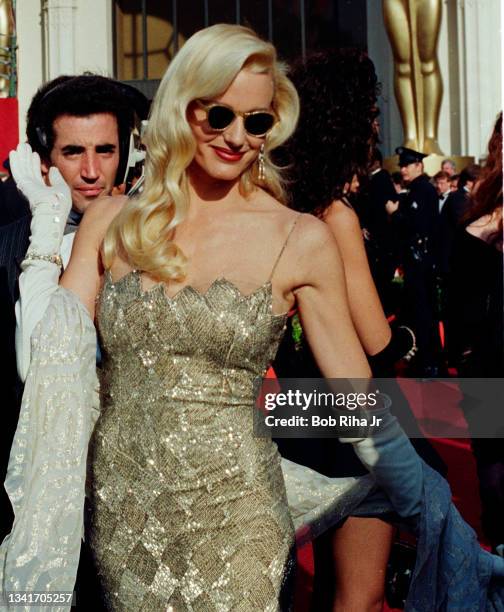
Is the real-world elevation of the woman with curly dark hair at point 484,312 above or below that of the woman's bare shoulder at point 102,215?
below

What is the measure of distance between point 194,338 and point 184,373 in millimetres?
71

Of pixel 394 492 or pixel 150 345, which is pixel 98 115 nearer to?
pixel 150 345

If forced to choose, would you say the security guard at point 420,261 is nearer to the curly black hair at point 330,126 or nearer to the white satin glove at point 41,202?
the curly black hair at point 330,126

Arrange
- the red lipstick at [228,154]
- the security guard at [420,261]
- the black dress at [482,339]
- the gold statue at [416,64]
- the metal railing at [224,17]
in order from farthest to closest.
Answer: the metal railing at [224,17]
the gold statue at [416,64]
the security guard at [420,261]
the black dress at [482,339]
the red lipstick at [228,154]

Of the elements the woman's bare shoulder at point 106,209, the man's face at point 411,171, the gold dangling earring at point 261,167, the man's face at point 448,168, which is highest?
the gold dangling earring at point 261,167

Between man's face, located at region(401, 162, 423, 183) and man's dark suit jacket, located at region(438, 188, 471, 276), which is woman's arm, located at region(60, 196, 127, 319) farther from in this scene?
man's face, located at region(401, 162, 423, 183)

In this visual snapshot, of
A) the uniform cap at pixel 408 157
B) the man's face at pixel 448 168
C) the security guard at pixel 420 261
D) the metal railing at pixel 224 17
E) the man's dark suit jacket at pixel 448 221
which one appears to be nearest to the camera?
the security guard at pixel 420 261

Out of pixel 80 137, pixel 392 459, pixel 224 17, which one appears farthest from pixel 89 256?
pixel 224 17

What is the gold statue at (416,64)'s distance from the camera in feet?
41.9

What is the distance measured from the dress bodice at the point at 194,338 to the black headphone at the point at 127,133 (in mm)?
1022

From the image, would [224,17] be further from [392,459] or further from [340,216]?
[392,459]

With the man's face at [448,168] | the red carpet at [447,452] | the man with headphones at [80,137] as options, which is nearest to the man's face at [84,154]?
the man with headphones at [80,137]

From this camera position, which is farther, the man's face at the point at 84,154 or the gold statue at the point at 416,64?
the gold statue at the point at 416,64

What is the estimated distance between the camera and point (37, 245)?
2.33 metres
